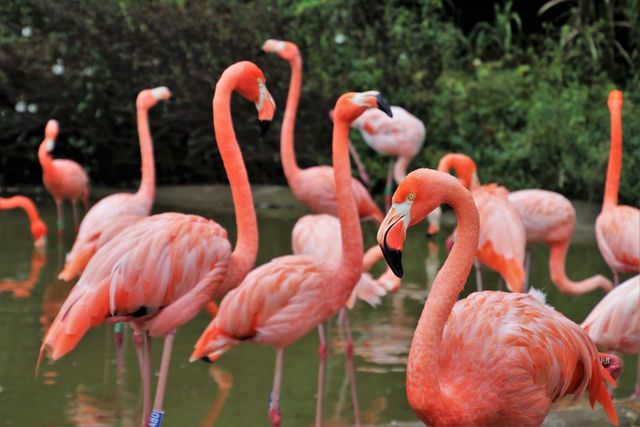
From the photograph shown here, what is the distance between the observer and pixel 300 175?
6.92 meters

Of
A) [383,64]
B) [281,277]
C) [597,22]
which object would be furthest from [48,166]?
[597,22]

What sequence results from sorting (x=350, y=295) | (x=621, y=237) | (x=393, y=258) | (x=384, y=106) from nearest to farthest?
(x=393, y=258), (x=384, y=106), (x=350, y=295), (x=621, y=237)

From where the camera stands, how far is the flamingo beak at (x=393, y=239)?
9.73ft

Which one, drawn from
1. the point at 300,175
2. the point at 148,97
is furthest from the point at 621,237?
the point at 148,97

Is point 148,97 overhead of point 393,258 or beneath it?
overhead

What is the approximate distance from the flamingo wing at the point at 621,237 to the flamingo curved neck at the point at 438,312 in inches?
115

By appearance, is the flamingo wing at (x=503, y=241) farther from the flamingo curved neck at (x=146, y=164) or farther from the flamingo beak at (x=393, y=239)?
the flamingo beak at (x=393, y=239)

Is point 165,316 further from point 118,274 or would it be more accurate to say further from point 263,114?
point 263,114

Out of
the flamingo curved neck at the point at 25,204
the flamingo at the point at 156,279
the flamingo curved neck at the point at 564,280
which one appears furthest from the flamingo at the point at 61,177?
→ the flamingo at the point at 156,279

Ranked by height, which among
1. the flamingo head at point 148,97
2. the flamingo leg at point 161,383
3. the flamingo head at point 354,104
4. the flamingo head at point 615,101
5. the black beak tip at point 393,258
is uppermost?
the flamingo head at point 354,104

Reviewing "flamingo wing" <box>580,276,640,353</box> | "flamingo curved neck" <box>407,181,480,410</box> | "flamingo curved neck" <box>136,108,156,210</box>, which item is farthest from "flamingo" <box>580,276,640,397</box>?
"flamingo curved neck" <box>136,108,156,210</box>

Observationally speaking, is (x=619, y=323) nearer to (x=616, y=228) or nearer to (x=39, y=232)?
(x=616, y=228)

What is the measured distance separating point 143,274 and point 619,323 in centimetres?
189

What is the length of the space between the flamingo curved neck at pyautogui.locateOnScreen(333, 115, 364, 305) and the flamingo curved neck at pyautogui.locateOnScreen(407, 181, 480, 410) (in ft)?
3.24
